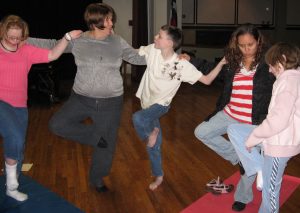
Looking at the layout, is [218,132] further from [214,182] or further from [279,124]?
[279,124]

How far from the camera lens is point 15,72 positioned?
2.81 m

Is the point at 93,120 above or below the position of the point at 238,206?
above

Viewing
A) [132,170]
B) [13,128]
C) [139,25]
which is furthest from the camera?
[139,25]

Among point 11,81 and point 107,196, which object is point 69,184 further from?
point 11,81

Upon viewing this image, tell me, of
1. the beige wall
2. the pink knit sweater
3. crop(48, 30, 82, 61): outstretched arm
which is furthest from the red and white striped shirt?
the beige wall

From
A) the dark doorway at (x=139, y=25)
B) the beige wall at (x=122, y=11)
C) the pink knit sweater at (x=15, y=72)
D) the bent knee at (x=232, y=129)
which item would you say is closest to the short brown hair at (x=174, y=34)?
the bent knee at (x=232, y=129)

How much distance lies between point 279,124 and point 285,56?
1.39 ft

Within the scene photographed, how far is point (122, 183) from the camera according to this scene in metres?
3.42

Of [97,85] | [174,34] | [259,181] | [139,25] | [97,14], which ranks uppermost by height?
[139,25]

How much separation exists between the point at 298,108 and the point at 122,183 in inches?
69.4

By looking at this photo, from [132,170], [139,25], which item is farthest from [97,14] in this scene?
[139,25]

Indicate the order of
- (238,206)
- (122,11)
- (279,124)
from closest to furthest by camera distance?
(279,124)
(238,206)
(122,11)

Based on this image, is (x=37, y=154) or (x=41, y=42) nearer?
(x=41, y=42)

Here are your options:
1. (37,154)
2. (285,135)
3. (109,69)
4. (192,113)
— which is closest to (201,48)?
(192,113)
